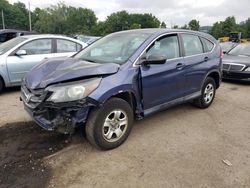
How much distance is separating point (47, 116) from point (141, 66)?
151cm

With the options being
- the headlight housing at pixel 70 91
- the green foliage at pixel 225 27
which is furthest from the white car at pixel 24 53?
the green foliage at pixel 225 27

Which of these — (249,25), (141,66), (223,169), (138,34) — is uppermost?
(249,25)

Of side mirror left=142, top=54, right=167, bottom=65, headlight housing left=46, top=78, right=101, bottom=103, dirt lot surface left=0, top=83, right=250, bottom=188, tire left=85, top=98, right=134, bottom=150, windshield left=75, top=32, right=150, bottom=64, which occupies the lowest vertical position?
dirt lot surface left=0, top=83, right=250, bottom=188

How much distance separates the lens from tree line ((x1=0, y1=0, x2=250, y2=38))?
60375mm

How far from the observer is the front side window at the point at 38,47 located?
6.59 metres

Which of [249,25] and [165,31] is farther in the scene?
[249,25]

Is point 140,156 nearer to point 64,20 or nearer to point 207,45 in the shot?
point 207,45

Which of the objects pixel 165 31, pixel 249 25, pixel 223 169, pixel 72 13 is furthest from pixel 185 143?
pixel 72 13

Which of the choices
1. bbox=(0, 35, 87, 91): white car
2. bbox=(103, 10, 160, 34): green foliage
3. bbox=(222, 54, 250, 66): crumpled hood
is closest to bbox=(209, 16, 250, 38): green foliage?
bbox=(103, 10, 160, 34): green foliage

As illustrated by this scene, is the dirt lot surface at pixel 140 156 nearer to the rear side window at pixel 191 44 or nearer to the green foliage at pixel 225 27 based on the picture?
the rear side window at pixel 191 44

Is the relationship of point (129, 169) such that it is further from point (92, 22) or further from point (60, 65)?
point (92, 22)

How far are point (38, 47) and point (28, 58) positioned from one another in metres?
0.45

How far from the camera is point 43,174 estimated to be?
309cm

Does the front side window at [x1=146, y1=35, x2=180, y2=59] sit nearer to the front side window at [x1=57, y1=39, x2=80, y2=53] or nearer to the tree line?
the front side window at [x1=57, y1=39, x2=80, y2=53]
